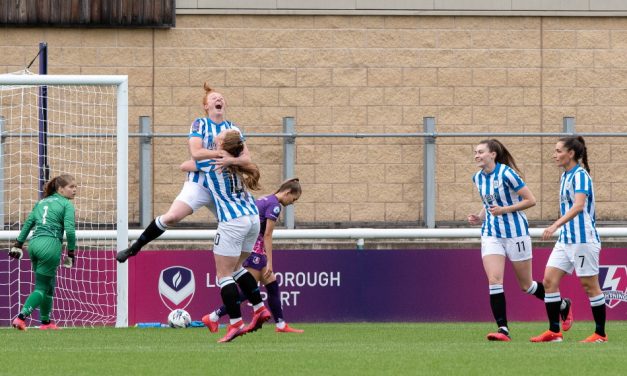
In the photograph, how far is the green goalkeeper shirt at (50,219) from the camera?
13.5 meters

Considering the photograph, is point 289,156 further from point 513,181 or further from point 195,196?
point 513,181

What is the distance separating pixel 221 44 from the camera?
18.5 metres

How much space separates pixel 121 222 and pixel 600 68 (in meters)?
7.91

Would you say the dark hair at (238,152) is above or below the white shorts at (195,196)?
above

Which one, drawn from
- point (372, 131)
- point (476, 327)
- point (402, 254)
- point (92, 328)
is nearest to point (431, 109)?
point (372, 131)

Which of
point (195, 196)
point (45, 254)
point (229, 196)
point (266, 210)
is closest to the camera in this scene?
point (229, 196)

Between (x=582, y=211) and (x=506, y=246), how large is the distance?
755 mm

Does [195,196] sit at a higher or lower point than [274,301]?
higher

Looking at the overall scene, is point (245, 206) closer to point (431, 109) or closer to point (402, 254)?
point (402, 254)

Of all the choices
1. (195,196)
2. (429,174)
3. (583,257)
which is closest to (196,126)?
(195,196)

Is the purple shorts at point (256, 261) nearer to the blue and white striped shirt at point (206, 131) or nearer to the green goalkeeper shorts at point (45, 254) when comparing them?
the blue and white striped shirt at point (206, 131)

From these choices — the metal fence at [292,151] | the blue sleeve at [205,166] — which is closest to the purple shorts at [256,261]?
the blue sleeve at [205,166]

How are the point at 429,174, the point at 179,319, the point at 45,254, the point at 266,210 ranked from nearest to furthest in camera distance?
the point at 266,210 < the point at 45,254 < the point at 179,319 < the point at 429,174

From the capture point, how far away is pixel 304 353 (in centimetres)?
988
